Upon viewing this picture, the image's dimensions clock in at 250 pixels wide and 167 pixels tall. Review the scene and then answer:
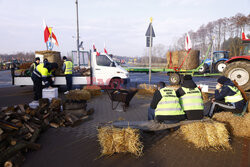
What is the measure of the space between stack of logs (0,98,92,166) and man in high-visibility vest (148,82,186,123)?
256 cm

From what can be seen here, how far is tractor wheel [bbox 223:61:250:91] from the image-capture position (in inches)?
335

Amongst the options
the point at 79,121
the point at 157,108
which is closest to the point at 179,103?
the point at 157,108

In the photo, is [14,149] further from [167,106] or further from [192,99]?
[192,99]

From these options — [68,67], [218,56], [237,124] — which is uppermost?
[218,56]

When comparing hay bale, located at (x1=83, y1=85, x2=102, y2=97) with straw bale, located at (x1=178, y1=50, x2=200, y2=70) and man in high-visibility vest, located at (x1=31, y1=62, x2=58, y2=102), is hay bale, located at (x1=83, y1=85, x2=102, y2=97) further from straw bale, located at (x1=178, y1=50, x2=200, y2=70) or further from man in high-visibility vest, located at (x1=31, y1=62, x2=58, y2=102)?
straw bale, located at (x1=178, y1=50, x2=200, y2=70)

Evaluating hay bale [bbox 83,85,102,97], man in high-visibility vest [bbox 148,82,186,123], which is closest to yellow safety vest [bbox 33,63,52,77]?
hay bale [bbox 83,85,102,97]

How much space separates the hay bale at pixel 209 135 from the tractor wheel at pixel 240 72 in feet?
19.9

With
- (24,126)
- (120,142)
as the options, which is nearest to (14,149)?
(24,126)

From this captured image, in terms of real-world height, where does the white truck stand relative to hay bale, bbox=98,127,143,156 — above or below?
above

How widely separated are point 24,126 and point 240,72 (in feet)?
30.6

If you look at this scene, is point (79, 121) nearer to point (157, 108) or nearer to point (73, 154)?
point (73, 154)

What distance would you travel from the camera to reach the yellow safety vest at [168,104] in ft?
12.7

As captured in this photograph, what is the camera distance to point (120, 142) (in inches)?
135

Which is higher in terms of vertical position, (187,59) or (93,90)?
(187,59)
